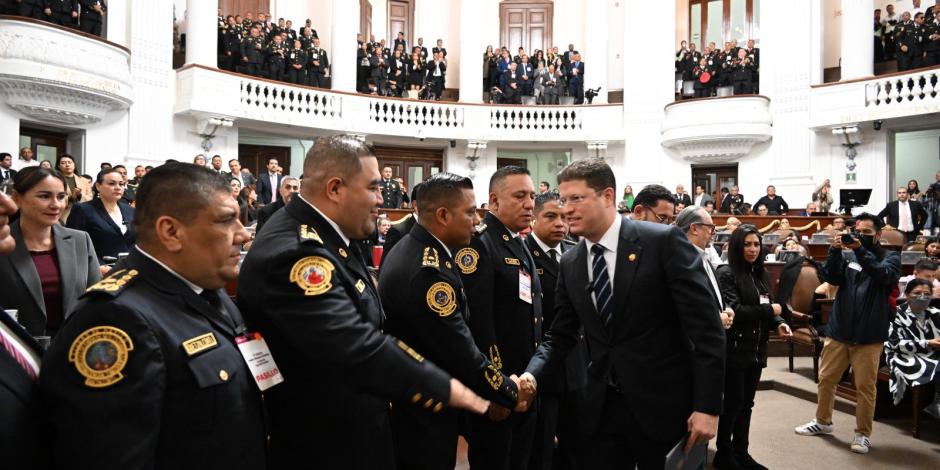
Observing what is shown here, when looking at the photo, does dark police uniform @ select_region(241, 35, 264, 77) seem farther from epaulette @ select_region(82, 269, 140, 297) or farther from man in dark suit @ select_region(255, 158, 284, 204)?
epaulette @ select_region(82, 269, 140, 297)

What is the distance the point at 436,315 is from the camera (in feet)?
6.40

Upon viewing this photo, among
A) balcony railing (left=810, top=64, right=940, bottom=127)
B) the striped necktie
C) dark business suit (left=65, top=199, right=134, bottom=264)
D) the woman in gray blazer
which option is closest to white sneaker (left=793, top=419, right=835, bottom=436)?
Result: the striped necktie

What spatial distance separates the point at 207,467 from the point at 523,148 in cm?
1611

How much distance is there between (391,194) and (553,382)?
10.3 metres

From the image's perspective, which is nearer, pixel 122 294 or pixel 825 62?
pixel 122 294

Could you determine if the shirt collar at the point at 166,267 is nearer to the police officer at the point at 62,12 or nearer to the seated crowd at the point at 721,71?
the police officer at the point at 62,12

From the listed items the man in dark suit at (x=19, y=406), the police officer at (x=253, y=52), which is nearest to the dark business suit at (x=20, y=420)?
the man in dark suit at (x=19, y=406)

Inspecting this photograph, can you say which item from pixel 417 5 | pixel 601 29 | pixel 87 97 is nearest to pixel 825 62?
pixel 601 29

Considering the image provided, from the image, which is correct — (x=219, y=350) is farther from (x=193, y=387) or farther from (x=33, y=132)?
(x=33, y=132)

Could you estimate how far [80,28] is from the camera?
11.0 meters

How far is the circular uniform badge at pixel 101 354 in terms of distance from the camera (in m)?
1.11

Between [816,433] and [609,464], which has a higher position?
[609,464]

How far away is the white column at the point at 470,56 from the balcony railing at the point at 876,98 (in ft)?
26.0

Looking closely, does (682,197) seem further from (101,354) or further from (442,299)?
(101,354)
